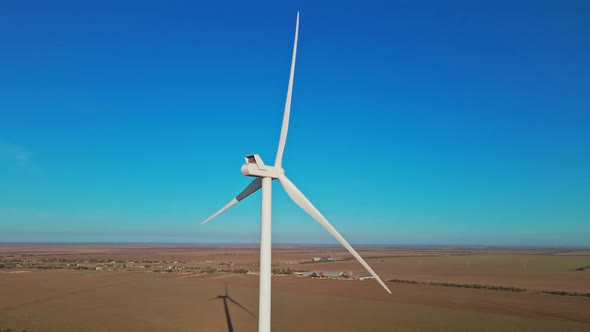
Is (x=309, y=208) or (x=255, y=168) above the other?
(x=255, y=168)

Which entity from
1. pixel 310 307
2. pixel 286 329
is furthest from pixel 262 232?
pixel 310 307

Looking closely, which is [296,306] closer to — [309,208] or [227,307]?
[227,307]

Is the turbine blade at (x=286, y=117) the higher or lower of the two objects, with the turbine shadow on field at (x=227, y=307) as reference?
higher

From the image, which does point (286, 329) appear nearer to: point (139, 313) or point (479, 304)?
point (139, 313)

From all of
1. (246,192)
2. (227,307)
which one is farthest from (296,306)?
(246,192)

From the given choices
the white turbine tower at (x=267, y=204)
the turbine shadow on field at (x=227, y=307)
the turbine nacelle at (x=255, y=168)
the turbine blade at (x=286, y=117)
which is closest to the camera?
the turbine nacelle at (x=255, y=168)

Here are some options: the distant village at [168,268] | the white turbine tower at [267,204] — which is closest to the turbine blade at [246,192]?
the white turbine tower at [267,204]

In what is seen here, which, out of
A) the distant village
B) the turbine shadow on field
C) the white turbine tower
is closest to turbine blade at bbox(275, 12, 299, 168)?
the white turbine tower

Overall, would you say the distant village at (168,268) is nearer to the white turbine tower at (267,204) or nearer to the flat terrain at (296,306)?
the flat terrain at (296,306)

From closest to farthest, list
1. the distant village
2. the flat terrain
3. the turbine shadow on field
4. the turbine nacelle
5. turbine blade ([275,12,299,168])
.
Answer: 1. the turbine nacelle
2. turbine blade ([275,12,299,168])
3. the turbine shadow on field
4. the flat terrain
5. the distant village

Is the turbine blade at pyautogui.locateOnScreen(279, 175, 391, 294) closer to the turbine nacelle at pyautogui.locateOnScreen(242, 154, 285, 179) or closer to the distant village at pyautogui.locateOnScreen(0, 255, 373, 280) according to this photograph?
the turbine nacelle at pyautogui.locateOnScreen(242, 154, 285, 179)

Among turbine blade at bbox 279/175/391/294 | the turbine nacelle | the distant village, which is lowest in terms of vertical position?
the distant village

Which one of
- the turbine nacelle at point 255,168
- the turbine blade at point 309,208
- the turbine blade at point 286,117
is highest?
the turbine blade at point 286,117
